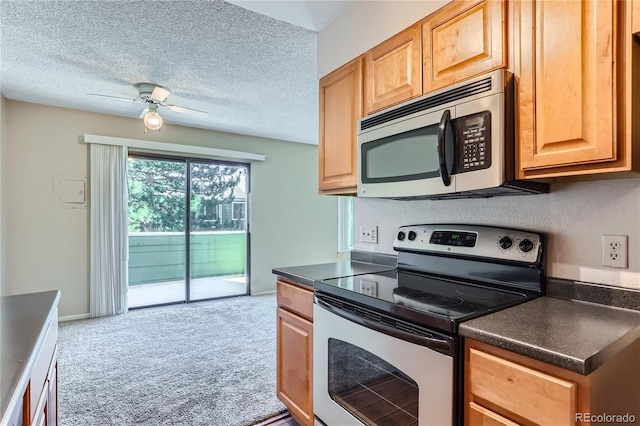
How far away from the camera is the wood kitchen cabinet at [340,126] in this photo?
191 cm

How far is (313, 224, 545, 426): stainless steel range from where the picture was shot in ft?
3.49

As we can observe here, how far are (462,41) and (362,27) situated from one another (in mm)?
732

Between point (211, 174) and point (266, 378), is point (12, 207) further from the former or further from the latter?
point (266, 378)

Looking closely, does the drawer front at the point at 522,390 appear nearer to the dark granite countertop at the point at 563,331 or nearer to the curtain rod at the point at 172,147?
the dark granite countertop at the point at 563,331

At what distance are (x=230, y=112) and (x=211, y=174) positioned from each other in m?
1.22

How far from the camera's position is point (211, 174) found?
4.81 metres

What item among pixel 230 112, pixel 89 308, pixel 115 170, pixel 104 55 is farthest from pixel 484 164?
pixel 89 308

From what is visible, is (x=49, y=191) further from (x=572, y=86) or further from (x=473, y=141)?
(x=572, y=86)

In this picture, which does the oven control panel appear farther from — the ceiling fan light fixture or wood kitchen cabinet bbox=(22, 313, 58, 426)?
the ceiling fan light fixture

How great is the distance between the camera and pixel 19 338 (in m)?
1.01

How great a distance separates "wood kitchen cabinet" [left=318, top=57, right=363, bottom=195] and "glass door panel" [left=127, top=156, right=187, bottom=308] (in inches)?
120

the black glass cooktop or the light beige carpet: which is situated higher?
the black glass cooktop

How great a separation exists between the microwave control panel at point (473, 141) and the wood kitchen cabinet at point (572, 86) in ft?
0.36

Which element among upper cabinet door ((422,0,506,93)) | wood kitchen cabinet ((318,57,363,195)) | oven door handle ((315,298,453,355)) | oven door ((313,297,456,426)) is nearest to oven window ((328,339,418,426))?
oven door ((313,297,456,426))
